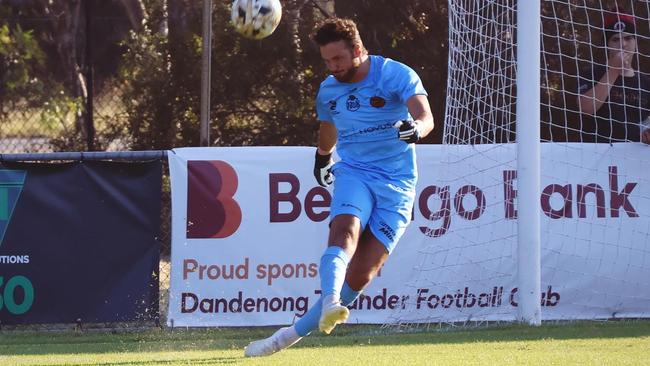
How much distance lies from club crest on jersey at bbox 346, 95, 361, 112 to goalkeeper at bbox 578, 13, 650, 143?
3522 millimetres

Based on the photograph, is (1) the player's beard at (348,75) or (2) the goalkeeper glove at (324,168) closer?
(1) the player's beard at (348,75)

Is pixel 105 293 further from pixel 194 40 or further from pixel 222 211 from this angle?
pixel 194 40

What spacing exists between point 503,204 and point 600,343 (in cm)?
186

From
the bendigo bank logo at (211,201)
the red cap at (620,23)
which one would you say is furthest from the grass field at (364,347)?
the red cap at (620,23)

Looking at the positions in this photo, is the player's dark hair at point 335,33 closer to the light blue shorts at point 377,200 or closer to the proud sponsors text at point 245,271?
the light blue shorts at point 377,200

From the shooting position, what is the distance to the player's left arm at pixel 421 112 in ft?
21.9

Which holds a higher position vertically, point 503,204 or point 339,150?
point 339,150

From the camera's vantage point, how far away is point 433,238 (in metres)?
9.78

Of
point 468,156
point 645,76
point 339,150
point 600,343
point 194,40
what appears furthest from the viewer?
point 194,40

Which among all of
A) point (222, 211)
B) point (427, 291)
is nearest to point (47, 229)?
point (222, 211)

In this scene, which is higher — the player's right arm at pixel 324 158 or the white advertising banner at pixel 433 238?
the player's right arm at pixel 324 158

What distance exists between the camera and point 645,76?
1050cm

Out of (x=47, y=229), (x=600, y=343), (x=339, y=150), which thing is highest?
(x=339, y=150)

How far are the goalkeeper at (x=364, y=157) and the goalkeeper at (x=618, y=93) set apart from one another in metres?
3.31
